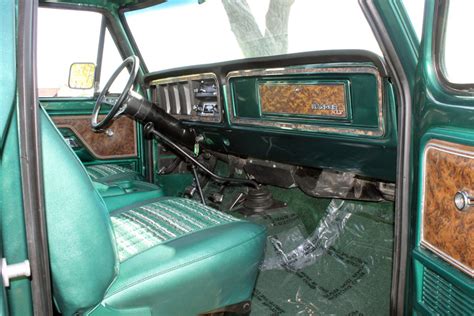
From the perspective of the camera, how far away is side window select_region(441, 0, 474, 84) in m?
1.13

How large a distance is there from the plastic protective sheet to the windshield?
3.36ft

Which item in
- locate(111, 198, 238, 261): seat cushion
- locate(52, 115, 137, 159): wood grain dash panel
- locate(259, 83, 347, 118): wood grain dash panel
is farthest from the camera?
locate(52, 115, 137, 159): wood grain dash panel

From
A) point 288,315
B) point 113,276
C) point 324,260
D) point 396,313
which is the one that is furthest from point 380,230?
point 113,276

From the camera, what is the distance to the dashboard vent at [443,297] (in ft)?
3.58

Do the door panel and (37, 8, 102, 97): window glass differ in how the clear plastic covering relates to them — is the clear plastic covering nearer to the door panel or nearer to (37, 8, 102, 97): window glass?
the door panel

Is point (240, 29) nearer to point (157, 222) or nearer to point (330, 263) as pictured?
point (157, 222)

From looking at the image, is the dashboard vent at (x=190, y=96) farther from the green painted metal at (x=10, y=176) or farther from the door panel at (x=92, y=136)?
the green painted metal at (x=10, y=176)

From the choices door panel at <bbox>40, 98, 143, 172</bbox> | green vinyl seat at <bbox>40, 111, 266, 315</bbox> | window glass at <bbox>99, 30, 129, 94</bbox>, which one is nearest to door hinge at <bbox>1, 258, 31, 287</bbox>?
green vinyl seat at <bbox>40, 111, 266, 315</bbox>

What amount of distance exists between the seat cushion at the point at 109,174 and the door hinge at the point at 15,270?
175 cm

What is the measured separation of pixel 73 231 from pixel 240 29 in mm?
1723

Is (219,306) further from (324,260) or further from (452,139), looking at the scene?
(324,260)

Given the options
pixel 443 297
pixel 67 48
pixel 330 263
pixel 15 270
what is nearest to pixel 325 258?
pixel 330 263

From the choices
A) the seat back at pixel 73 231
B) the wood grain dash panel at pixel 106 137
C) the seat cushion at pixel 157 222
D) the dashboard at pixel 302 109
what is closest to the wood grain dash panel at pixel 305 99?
the dashboard at pixel 302 109

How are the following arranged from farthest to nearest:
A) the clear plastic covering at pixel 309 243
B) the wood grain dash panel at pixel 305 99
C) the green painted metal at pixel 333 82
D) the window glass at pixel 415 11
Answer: the clear plastic covering at pixel 309 243, the wood grain dash panel at pixel 305 99, the green painted metal at pixel 333 82, the window glass at pixel 415 11
